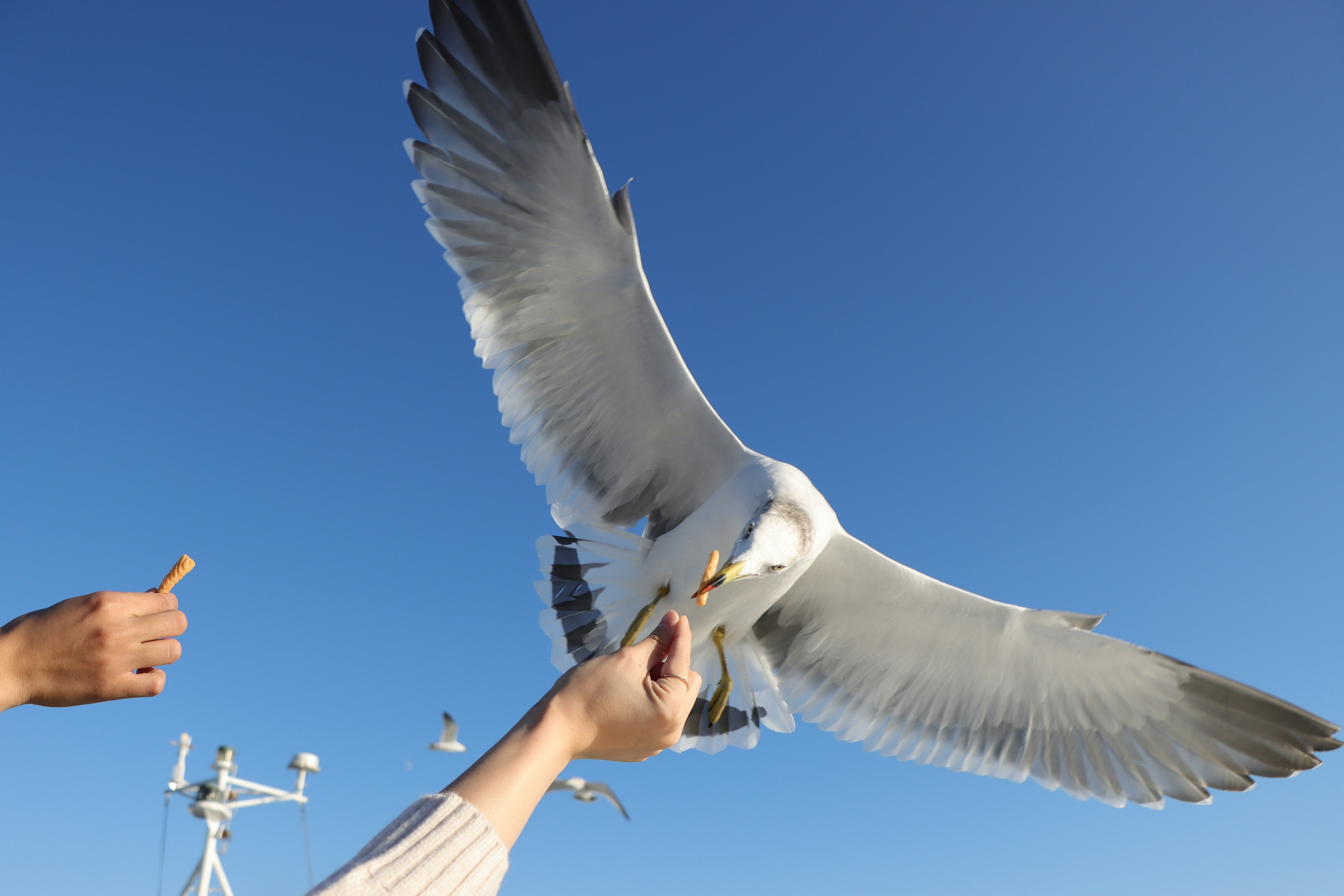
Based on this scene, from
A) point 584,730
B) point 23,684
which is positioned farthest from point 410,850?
point 23,684

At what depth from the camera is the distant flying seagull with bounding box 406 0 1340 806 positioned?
3.87m

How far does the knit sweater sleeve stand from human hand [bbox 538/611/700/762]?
25 cm

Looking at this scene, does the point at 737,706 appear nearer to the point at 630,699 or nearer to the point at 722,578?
the point at 722,578

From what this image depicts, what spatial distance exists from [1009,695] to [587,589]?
7.93 ft

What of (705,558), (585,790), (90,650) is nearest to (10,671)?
(90,650)

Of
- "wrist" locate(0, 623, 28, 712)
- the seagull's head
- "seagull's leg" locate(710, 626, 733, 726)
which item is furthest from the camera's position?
"seagull's leg" locate(710, 626, 733, 726)

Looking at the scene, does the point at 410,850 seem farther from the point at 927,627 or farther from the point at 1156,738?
the point at 1156,738

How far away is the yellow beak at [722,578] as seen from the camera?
3178mm

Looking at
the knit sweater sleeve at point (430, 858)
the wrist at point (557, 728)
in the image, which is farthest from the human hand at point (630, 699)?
the knit sweater sleeve at point (430, 858)

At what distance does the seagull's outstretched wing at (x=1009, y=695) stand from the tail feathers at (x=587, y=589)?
98 cm

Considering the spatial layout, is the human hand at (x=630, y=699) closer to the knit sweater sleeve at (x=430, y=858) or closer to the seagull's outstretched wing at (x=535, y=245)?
the knit sweater sleeve at (x=430, y=858)

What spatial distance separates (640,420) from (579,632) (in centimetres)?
119

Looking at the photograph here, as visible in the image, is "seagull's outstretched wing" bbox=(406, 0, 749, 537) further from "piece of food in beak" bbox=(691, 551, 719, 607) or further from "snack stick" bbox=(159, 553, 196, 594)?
"snack stick" bbox=(159, 553, 196, 594)

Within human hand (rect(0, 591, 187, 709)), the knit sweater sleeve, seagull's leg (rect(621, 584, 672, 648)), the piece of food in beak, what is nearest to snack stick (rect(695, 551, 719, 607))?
the piece of food in beak
